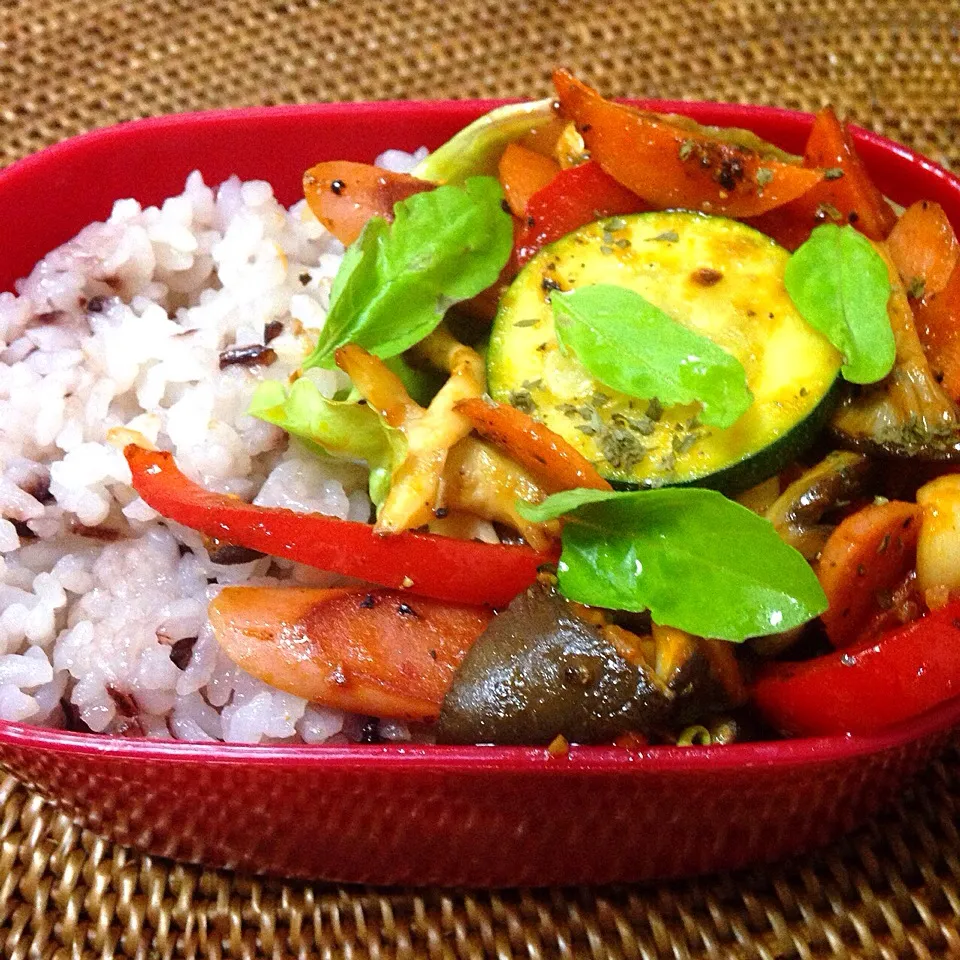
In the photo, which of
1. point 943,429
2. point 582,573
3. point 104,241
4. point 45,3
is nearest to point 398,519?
point 582,573

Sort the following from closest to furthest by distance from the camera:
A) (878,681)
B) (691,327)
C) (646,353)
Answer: (878,681), (646,353), (691,327)

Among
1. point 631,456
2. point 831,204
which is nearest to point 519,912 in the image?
point 631,456

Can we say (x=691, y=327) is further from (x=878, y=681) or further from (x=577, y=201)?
(x=878, y=681)

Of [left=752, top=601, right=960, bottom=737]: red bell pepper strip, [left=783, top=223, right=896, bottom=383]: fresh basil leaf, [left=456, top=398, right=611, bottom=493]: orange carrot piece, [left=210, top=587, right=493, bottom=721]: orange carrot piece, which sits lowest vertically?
[left=210, top=587, right=493, bottom=721]: orange carrot piece

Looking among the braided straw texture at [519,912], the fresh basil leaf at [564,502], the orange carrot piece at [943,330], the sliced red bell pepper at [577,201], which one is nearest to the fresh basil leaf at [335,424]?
the fresh basil leaf at [564,502]

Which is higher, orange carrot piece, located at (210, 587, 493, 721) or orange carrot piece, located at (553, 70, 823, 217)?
orange carrot piece, located at (553, 70, 823, 217)

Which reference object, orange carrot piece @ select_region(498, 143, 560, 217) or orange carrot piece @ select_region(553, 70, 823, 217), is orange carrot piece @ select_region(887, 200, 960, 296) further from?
orange carrot piece @ select_region(498, 143, 560, 217)

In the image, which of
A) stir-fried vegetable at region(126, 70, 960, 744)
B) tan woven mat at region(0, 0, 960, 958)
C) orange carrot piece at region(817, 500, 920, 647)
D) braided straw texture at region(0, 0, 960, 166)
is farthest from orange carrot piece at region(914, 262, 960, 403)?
braided straw texture at region(0, 0, 960, 166)
